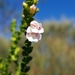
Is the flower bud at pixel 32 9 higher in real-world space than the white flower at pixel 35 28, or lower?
higher

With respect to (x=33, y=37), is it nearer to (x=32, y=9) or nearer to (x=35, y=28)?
(x=35, y=28)

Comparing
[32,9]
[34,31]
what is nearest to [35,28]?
[34,31]

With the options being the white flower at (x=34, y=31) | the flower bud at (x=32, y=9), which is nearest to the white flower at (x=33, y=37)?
the white flower at (x=34, y=31)

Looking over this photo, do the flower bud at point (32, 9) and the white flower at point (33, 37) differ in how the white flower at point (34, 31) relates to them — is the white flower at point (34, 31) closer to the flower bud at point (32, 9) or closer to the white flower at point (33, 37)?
the white flower at point (33, 37)

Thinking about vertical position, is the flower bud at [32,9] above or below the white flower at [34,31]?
above

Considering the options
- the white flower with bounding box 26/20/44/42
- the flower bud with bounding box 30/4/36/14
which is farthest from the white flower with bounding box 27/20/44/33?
the flower bud with bounding box 30/4/36/14

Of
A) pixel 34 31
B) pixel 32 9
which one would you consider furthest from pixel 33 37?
pixel 32 9

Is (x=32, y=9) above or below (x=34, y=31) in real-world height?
above

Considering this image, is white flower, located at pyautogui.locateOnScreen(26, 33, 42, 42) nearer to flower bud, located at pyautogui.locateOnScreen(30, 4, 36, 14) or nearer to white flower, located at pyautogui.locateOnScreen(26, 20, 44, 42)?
white flower, located at pyautogui.locateOnScreen(26, 20, 44, 42)

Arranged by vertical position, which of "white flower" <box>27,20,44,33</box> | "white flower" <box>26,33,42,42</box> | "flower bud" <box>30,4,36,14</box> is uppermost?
"flower bud" <box>30,4,36,14</box>

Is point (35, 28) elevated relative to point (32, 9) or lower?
lower

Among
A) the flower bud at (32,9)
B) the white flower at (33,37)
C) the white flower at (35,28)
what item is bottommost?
the white flower at (33,37)

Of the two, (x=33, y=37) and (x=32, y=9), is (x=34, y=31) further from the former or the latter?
(x=32, y=9)
